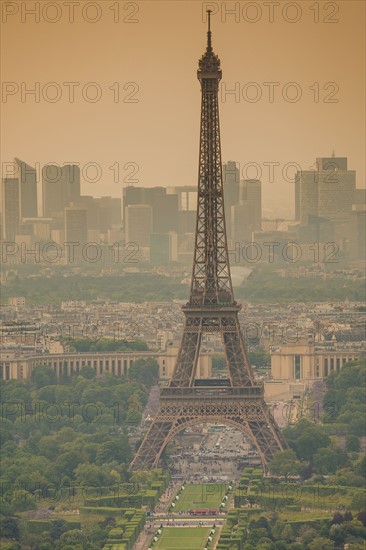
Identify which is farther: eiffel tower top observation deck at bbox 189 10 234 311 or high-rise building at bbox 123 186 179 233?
high-rise building at bbox 123 186 179 233

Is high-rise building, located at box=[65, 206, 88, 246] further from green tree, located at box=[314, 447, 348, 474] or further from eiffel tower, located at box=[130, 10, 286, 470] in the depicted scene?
green tree, located at box=[314, 447, 348, 474]

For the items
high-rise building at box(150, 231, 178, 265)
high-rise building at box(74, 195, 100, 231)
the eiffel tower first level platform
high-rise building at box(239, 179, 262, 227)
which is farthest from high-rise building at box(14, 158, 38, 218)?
the eiffel tower first level platform

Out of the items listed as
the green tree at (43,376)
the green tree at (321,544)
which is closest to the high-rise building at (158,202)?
the green tree at (43,376)

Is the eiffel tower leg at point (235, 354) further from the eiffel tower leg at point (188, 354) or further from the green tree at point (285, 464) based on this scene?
the green tree at point (285, 464)

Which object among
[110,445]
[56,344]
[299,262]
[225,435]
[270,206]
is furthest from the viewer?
[299,262]

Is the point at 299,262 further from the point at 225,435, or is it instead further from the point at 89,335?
the point at 225,435

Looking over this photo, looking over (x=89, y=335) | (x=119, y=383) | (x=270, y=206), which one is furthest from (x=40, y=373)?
(x=270, y=206)
